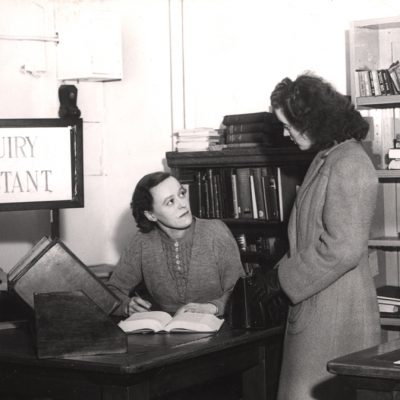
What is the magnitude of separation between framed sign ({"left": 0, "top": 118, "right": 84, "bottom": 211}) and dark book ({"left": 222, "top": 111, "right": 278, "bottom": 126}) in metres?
1.10

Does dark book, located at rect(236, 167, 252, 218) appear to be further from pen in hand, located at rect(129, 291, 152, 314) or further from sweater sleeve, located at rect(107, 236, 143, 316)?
pen in hand, located at rect(129, 291, 152, 314)

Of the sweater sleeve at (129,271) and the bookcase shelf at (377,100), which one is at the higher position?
the bookcase shelf at (377,100)

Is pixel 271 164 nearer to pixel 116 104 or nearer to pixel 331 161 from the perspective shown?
pixel 116 104

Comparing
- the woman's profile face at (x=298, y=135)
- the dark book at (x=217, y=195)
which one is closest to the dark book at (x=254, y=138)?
the dark book at (x=217, y=195)

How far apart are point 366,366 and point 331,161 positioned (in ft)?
3.02

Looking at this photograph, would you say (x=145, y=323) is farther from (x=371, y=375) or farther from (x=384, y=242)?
(x=384, y=242)

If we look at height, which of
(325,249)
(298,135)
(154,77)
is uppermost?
(154,77)

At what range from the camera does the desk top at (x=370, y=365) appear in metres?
2.02

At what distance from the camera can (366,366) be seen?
2051mm

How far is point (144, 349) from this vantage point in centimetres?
274

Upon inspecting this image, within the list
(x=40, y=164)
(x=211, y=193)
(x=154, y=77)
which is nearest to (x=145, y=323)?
(x=40, y=164)

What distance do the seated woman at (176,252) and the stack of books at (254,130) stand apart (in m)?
0.98

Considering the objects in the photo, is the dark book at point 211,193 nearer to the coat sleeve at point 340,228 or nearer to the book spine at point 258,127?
the book spine at point 258,127

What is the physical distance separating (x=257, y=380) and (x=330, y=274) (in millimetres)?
554
